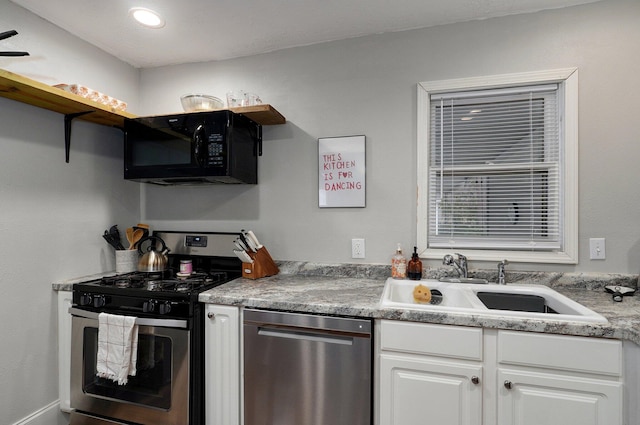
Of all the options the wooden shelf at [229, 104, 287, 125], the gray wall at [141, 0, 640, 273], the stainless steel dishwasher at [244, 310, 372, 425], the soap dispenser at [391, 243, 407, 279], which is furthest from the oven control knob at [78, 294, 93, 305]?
the soap dispenser at [391, 243, 407, 279]

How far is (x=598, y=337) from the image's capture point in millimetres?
1112

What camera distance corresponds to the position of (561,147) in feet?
5.58

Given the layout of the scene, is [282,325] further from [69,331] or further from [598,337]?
[69,331]

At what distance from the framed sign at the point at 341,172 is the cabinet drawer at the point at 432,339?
86 centimetres

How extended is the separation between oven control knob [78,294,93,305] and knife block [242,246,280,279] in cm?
82

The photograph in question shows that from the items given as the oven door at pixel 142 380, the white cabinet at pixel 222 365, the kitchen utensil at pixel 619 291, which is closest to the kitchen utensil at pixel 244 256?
the white cabinet at pixel 222 365

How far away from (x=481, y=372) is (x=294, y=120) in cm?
173

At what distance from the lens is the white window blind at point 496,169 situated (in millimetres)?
1729

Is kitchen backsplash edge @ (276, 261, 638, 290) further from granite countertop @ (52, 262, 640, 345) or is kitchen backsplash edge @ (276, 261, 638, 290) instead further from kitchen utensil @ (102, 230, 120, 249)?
kitchen utensil @ (102, 230, 120, 249)

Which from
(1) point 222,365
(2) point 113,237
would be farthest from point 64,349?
(1) point 222,365

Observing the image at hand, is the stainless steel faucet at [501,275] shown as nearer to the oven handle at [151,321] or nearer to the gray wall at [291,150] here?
the gray wall at [291,150]

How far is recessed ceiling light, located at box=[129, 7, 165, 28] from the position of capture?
5.58 ft

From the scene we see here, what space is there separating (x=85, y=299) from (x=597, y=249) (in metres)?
2.78

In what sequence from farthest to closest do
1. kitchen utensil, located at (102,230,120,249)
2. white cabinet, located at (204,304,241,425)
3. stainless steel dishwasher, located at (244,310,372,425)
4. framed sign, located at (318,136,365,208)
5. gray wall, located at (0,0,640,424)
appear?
1. kitchen utensil, located at (102,230,120,249)
2. framed sign, located at (318,136,365,208)
3. gray wall, located at (0,0,640,424)
4. white cabinet, located at (204,304,241,425)
5. stainless steel dishwasher, located at (244,310,372,425)
